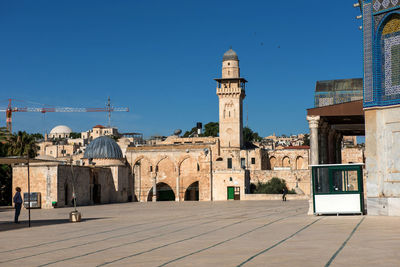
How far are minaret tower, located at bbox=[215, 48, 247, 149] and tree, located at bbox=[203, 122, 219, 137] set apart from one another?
119 ft

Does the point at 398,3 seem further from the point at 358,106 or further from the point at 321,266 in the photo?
the point at 321,266

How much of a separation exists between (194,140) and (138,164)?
85.1 ft

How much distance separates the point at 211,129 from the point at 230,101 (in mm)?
38067

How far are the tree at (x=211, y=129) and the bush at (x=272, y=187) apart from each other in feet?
175

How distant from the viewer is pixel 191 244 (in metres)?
10.9

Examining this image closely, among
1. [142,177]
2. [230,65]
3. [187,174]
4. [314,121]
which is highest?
[230,65]

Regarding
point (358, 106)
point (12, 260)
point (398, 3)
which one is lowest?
point (12, 260)

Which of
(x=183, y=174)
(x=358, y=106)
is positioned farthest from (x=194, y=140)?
(x=358, y=106)

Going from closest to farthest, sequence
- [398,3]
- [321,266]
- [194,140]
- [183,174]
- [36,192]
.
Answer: [321,266]
[398,3]
[36,192]
[183,174]
[194,140]

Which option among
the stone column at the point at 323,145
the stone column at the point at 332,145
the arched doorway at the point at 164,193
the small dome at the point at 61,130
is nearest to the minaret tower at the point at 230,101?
the arched doorway at the point at 164,193

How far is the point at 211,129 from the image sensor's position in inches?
4377

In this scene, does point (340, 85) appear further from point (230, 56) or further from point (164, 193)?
point (230, 56)

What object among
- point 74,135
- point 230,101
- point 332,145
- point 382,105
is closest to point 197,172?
point 230,101

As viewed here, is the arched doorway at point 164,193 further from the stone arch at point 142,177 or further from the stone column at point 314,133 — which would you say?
the stone column at point 314,133
